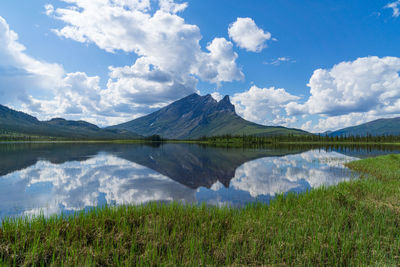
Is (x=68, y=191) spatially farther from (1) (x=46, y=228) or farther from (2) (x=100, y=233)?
(2) (x=100, y=233)

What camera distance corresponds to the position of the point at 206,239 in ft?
30.9

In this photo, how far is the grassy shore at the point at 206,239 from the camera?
296 inches

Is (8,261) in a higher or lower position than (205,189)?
higher

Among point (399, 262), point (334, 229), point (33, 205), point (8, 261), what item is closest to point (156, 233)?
point (8, 261)

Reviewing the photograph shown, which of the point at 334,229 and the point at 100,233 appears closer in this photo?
the point at 100,233

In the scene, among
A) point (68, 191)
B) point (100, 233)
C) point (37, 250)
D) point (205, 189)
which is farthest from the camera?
point (205, 189)

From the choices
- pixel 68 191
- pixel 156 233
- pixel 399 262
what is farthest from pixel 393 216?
pixel 68 191

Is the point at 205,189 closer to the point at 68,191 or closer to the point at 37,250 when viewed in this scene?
the point at 68,191

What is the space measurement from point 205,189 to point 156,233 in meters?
15.7

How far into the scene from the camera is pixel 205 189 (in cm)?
2486

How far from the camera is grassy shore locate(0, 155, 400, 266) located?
7.53 meters

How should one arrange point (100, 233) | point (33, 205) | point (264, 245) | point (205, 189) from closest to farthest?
1. point (264, 245)
2. point (100, 233)
3. point (33, 205)
4. point (205, 189)

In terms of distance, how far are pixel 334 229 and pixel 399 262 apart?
2711mm

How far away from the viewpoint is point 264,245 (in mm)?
8438
